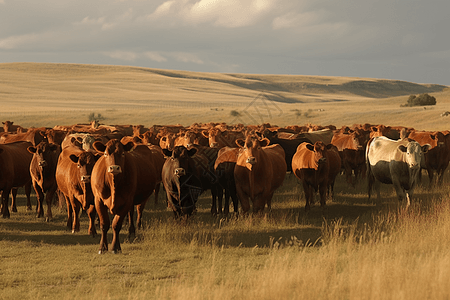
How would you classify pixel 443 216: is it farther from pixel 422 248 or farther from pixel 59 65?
pixel 59 65

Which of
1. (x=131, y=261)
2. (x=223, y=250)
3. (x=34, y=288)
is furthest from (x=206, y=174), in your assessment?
(x=34, y=288)

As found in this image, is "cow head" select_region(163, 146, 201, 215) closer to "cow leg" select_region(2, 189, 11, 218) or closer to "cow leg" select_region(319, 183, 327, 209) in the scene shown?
"cow leg" select_region(319, 183, 327, 209)

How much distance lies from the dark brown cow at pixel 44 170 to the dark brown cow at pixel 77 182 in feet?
2.72

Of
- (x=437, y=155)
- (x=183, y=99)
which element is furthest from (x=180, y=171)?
(x=183, y=99)

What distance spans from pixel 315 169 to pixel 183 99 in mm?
92962

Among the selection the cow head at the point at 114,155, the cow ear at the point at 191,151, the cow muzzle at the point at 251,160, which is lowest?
the cow muzzle at the point at 251,160

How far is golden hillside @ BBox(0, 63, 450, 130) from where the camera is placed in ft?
169

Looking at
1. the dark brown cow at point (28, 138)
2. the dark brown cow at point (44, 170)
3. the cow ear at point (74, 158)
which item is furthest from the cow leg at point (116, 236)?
the dark brown cow at point (28, 138)

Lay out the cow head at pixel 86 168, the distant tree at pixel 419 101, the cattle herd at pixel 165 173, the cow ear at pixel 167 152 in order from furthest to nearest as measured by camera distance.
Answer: the distant tree at pixel 419 101 → the cow ear at pixel 167 152 → the cow head at pixel 86 168 → the cattle herd at pixel 165 173

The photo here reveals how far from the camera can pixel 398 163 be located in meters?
12.2

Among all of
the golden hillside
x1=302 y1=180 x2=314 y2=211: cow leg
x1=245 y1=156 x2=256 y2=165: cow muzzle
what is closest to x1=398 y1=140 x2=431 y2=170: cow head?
x1=302 y1=180 x2=314 y2=211: cow leg

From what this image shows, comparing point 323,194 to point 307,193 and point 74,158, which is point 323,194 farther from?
point 74,158

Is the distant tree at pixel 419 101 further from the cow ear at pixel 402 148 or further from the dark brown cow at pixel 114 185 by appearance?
the dark brown cow at pixel 114 185

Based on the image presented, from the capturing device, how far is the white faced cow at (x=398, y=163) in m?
11.7
